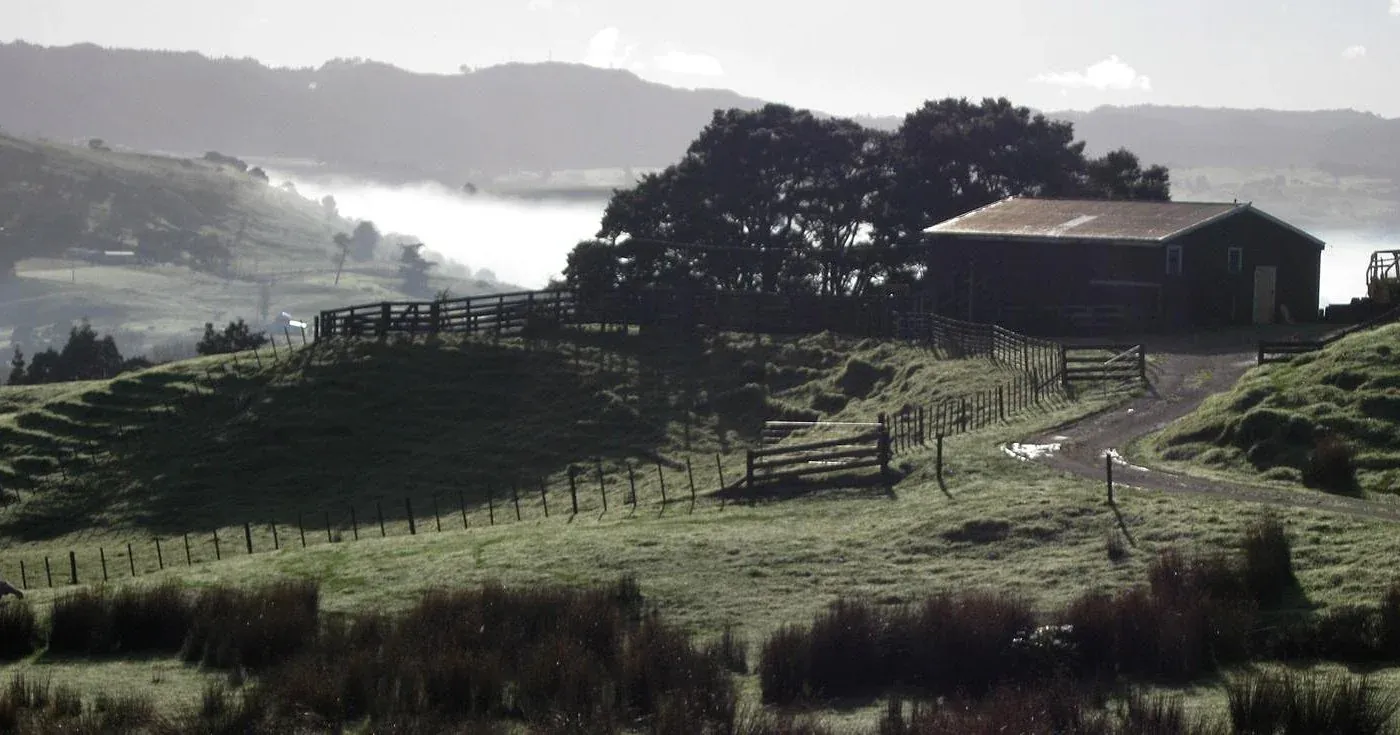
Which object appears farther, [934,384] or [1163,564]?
[934,384]

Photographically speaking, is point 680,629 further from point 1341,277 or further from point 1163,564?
point 1341,277

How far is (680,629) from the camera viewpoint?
25500 millimetres

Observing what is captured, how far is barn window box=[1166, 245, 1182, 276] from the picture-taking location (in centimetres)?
5997

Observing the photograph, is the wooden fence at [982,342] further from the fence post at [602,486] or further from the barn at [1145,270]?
the fence post at [602,486]

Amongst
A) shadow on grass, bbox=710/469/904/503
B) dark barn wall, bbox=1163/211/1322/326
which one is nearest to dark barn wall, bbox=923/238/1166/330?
dark barn wall, bbox=1163/211/1322/326

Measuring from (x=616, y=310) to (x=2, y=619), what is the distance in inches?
1707

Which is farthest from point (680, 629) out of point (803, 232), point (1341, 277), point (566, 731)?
point (1341, 277)

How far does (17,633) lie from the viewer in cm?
2742

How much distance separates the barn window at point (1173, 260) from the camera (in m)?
60.0

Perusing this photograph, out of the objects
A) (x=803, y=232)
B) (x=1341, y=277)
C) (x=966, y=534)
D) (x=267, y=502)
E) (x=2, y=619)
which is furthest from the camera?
(x=1341, y=277)

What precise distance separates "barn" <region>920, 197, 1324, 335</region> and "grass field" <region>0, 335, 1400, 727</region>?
6945mm

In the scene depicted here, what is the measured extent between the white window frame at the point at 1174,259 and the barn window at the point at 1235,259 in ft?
6.53

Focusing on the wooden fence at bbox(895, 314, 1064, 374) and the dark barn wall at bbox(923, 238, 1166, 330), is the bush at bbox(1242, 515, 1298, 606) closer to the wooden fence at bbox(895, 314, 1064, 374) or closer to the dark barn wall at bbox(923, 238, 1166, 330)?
the wooden fence at bbox(895, 314, 1064, 374)

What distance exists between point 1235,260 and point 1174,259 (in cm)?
257
